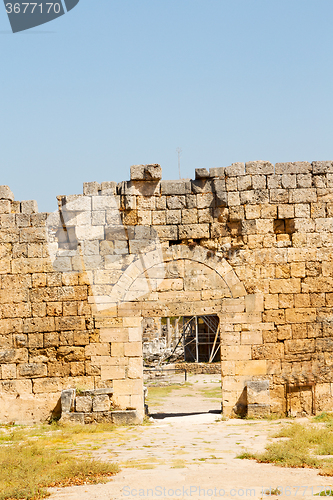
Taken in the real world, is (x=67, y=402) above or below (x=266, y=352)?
below

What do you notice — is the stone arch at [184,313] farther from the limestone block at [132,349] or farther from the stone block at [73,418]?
the stone block at [73,418]

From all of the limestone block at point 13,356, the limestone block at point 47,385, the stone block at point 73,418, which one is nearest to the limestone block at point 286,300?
the stone block at point 73,418

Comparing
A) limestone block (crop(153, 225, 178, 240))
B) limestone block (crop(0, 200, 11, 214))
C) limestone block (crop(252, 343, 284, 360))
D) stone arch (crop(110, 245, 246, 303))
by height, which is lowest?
limestone block (crop(252, 343, 284, 360))

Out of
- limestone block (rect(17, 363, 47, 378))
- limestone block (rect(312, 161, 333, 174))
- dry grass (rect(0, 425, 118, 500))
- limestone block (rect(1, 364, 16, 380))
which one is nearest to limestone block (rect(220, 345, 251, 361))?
dry grass (rect(0, 425, 118, 500))

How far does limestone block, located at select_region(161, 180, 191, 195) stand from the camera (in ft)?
30.0

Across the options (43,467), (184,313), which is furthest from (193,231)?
(43,467)

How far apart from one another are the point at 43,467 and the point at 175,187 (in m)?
5.18

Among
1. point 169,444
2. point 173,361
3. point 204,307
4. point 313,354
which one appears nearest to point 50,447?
point 169,444

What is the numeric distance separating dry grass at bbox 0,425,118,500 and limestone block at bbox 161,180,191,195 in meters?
4.28

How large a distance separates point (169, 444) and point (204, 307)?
266cm

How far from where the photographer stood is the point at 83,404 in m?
8.52

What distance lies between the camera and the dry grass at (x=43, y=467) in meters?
4.96

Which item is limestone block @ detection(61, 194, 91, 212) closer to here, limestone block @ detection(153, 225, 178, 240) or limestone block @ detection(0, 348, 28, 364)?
limestone block @ detection(153, 225, 178, 240)

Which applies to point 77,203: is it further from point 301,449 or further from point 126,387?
point 301,449
